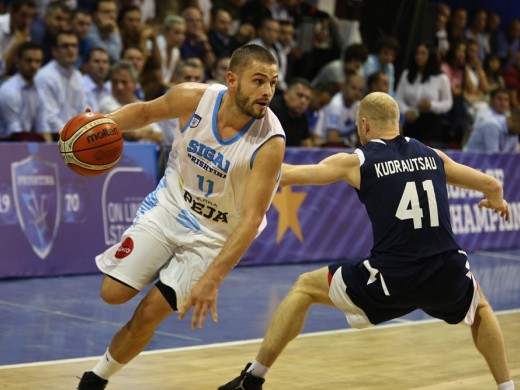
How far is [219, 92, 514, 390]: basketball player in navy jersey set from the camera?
524 centimetres

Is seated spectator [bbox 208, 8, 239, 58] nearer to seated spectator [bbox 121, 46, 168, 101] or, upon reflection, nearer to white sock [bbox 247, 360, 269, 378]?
seated spectator [bbox 121, 46, 168, 101]

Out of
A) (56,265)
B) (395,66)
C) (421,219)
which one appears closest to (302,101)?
(56,265)

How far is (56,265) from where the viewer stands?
366 inches

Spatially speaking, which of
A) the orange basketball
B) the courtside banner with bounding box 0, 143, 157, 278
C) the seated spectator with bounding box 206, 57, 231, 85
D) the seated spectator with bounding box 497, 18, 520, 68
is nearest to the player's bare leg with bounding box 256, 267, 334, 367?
the orange basketball

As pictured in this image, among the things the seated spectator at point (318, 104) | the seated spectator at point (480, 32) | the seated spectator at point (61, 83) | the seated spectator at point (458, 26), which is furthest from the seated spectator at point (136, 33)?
the seated spectator at point (480, 32)

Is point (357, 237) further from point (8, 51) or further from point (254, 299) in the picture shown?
point (8, 51)

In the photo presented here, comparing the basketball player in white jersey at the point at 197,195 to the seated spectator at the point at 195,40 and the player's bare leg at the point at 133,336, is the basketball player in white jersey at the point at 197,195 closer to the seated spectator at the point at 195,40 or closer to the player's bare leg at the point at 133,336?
the player's bare leg at the point at 133,336

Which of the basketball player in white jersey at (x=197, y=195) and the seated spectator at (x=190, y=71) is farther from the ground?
the basketball player in white jersey at (x=197, y=195)

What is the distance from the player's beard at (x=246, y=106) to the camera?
5.08 metres

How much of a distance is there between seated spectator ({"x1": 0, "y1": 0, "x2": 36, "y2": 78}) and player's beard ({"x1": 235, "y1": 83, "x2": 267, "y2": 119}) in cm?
596

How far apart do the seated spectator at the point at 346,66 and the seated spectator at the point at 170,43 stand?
7.51ft

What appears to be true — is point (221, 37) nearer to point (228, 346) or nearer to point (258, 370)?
point (228, 346)

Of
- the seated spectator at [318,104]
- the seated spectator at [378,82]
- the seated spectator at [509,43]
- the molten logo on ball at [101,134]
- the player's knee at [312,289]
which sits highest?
the molten logo on ball at [101,134]

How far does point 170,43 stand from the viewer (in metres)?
11.8
